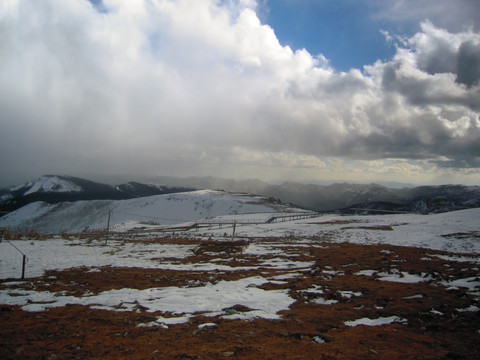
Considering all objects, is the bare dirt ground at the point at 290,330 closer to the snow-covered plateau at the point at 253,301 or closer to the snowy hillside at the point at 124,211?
the snow-covered plateau at the point at 253,301

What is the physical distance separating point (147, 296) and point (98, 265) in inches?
433

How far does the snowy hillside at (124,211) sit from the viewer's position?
130375 millimetres

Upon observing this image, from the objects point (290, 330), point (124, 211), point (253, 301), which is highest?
point (290, 330)

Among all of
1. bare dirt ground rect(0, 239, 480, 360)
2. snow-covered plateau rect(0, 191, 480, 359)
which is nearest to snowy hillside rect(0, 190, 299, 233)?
snow-covered plateau rect(0, 191, 480, 359)

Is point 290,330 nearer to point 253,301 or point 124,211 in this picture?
point 253,301

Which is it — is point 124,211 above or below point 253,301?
below

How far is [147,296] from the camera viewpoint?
38.2 feet

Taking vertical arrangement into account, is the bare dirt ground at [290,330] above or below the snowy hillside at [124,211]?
above

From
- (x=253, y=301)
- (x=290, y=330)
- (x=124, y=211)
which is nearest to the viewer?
(x=290, y=330)

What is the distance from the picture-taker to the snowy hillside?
5133 inches

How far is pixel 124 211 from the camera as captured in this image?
144 m

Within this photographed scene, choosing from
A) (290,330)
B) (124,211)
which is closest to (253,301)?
(290,330)

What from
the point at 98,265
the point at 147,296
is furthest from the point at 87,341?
the point at 98,265

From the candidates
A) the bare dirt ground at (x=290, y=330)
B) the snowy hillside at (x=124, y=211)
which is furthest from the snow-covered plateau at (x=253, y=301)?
the snowy hillside at (x=124, y=211)
